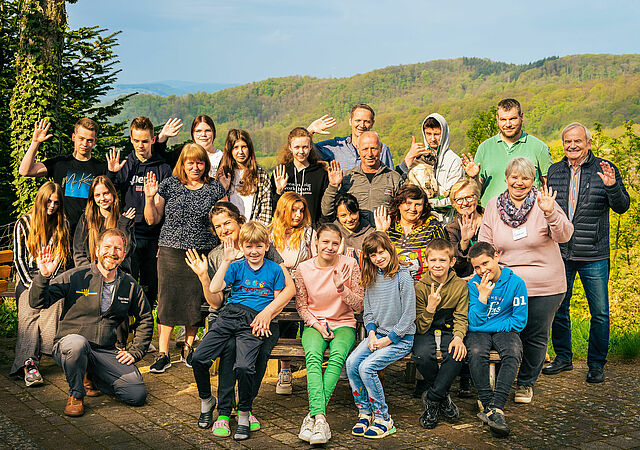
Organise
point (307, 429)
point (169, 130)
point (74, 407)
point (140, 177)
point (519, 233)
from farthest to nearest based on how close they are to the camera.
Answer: point (169, 130), point (140, 177), point (519, 233), point (74, 407), point (307, 429)

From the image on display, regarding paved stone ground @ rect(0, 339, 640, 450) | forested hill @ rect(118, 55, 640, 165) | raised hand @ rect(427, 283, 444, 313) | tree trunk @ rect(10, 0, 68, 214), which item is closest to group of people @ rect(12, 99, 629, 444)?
raised hand @ rect(427, 283, 444, 313)

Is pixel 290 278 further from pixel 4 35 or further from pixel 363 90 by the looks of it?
pixel 363 90

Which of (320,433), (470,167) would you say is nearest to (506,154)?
(470,167)

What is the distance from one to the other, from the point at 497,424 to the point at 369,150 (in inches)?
110

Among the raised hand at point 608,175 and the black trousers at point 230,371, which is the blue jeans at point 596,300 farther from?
the black trousers at point 230,371

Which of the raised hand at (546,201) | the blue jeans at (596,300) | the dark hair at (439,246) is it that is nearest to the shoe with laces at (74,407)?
the dark hair at (439,246)

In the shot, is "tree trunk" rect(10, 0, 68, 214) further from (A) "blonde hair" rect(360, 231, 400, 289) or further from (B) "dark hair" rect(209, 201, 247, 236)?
(A) "blonde hair" rect(360, 231, 400, 289)

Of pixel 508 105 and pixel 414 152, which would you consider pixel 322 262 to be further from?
pixel 508 105

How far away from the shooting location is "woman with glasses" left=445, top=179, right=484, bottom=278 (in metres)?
6.12

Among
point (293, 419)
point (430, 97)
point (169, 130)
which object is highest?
point (430, 97)

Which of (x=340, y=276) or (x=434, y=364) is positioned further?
(x=340, y=276)

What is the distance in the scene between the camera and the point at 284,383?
5.86 m

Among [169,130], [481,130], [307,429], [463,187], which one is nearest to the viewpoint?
[307,429]

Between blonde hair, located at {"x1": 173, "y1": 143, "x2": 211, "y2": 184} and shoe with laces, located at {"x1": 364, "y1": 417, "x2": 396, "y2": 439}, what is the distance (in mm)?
2869
